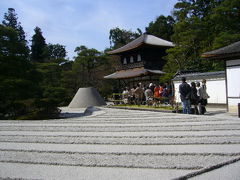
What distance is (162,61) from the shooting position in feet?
86.5

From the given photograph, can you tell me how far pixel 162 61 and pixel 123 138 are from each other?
20768mm

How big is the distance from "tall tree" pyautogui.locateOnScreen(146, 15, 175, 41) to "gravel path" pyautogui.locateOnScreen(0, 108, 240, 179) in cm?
3395

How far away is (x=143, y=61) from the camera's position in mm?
25312

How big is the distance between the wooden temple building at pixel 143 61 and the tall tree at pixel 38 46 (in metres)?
24.5

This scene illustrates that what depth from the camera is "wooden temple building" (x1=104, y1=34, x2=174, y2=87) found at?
80.4 feet

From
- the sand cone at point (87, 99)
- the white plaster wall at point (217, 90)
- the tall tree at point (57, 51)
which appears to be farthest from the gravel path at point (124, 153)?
the tall tree at point (57, 51)

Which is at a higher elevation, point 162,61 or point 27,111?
point 162,61

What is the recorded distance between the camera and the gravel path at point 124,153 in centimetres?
405

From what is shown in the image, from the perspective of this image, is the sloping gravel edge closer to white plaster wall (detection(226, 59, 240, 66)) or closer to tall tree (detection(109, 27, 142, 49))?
white plaster wall (detection(226, 59, 240, 66))

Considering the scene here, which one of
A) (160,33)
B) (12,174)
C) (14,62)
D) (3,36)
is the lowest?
(12,174)

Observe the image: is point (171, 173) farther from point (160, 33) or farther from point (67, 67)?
point (160, 33)

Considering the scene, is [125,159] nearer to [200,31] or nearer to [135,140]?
[135,140]

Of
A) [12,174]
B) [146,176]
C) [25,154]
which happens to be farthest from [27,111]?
[146,176]

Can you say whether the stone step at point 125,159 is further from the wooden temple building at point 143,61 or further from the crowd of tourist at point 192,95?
the wooden temple building at point 143,61
